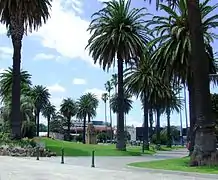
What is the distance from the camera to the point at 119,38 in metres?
49.5

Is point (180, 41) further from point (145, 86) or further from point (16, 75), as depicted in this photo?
point (145, 86)

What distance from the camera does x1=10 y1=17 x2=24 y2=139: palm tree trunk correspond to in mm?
42688

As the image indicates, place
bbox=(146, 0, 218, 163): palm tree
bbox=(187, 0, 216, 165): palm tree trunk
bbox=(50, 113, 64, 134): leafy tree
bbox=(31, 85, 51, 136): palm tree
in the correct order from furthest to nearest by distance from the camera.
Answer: bbox=(50, 113, 64, 134): leafy tree → bbox=(31, 85, 51, 136): palm tree → bbox=(146, 0, 218, 163): palm tree → bbox=(187, 0, 216, 165): palm tree trunk

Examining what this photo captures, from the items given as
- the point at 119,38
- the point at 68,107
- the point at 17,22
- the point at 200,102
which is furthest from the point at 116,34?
the point at 68,107

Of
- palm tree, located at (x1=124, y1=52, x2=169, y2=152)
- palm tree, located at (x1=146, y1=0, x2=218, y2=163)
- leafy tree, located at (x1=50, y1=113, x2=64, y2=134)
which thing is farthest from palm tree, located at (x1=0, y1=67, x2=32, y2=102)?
leafy tree, located at (x1=50, y1=113, x2=64, y2=134)

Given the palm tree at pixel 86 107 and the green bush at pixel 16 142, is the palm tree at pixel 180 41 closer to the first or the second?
the green bush at pixel 16 142

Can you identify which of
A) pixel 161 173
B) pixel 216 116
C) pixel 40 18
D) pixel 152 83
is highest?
pixel 40 18

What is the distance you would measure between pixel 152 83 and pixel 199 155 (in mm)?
40301

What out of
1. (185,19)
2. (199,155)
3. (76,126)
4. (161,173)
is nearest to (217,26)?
(185,19)

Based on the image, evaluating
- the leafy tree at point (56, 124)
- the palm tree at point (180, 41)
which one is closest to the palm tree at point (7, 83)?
the palm tree at point (180, 41)

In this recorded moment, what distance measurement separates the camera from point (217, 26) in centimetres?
3522

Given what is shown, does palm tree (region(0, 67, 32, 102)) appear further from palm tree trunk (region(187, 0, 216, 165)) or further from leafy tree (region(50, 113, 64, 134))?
leafy tree (region(50, 113, 64, 134))

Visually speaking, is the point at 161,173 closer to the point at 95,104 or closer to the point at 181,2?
the point at 181,2

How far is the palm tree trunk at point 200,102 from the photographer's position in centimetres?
2366
